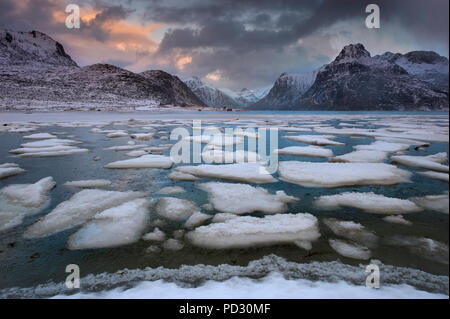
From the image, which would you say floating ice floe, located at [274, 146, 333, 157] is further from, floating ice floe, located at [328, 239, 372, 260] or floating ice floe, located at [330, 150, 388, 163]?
floating ice floe, located at [328, 239, 372, 260]

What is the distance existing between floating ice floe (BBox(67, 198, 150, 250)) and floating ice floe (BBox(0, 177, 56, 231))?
1.12 meters

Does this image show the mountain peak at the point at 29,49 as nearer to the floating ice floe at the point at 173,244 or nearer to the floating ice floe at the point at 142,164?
the floating ice floe at the point at 142,164

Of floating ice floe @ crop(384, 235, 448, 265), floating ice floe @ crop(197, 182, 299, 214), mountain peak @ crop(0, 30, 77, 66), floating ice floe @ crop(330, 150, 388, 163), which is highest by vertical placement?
mountain peak @ crop(0, 30, 77, 66)

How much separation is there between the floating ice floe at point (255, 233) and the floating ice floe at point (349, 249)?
0.25m

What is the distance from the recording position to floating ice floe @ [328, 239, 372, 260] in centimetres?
285

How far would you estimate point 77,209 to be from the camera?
3.96 metres

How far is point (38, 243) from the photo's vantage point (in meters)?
3.06

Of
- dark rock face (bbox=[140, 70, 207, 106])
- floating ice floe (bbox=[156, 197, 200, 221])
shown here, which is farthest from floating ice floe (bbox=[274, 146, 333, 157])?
dark rock face (bbox=[140, 70, 207, 106])

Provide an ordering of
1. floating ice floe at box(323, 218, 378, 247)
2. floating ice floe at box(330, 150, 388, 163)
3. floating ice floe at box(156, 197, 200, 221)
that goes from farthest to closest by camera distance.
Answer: floating ice floe at box(330, 150, 388, 163)
floating ice floe at box(156, 197, 200, 221)
floating ice floe at box(323, 218, 378, 247)

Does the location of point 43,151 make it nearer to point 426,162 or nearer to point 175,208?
point 175,208

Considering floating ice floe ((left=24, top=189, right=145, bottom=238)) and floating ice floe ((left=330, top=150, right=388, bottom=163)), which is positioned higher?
floating ice floe ((left=330, top=150, right=388, bottom=163))

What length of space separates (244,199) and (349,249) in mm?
1946

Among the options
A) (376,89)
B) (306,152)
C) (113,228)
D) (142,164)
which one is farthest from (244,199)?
(376,89)

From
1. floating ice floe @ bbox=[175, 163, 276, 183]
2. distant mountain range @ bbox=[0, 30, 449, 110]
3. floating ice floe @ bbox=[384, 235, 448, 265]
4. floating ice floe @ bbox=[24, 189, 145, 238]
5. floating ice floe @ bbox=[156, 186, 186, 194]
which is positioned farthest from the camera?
distant mountain range @ bbox=[0, 30, 449, 110]
